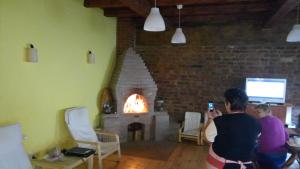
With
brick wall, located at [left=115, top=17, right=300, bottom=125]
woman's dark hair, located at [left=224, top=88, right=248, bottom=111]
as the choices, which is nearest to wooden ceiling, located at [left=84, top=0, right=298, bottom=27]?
brick wall, located at [left=115, top=17, right=300, bottom=125]

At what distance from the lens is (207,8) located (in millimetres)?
4707

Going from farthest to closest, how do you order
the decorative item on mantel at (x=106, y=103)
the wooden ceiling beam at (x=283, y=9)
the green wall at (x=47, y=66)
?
the decorative item on mantel at (x=106, y=103)
the wooden ceiling beam at (x=283, y=9)
the green wall at (x=47, y=66)

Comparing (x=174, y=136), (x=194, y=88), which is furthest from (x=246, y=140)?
(x=194, y=88)

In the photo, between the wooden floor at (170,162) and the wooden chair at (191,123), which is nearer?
the wooden floor at (170,162)

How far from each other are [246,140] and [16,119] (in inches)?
105

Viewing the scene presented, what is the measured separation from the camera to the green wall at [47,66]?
3.10m

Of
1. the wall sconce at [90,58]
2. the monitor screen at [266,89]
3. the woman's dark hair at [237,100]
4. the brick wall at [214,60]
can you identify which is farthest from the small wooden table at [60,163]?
Answer: the monitor screen at [266,89]

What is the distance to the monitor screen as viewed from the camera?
5.22 m

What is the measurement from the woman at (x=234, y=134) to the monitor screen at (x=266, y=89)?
337 cm

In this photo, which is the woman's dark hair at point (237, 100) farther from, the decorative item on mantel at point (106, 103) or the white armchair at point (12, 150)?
the decorative item on mantel at point (106, 103)

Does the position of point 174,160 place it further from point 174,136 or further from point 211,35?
point 211,35

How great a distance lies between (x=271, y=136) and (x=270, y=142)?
7 cm

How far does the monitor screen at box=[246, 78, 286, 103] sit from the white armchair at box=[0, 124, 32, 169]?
4326 mm

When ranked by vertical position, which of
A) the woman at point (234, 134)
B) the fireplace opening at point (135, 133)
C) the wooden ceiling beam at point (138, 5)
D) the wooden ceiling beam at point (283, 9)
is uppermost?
the wooden ceiling beam at point (138, 5)
